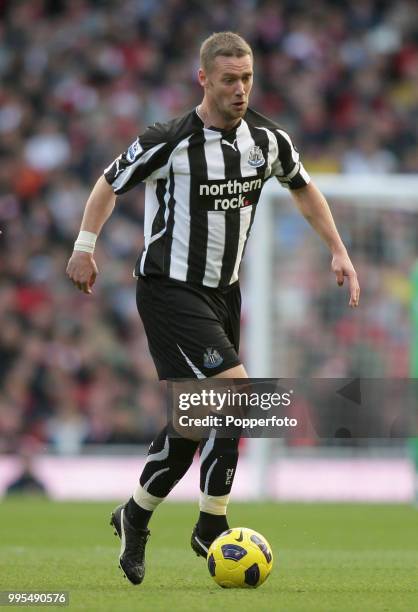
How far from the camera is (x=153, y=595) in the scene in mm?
5047

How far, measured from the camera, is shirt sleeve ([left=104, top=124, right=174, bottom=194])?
5367 mm

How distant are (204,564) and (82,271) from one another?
5.97 feet

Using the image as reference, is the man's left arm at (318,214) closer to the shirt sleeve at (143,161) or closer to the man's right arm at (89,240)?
the shirt sleeve at (143,161)

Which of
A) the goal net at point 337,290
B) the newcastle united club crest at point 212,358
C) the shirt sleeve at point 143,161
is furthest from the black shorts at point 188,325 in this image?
the goal net at point 337,290

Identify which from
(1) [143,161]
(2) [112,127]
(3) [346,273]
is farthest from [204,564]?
(2) [112,127]

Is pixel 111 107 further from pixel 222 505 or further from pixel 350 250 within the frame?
pixel 222 505

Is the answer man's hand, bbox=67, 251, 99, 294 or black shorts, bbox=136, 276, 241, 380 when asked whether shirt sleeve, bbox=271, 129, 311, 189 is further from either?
man's hand, bbox=67, 251, 99, 294

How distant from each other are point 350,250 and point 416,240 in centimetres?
67

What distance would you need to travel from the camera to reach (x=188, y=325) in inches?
211

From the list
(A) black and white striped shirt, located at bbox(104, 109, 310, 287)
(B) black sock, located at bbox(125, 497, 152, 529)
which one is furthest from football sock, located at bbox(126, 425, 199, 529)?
(A) black and white striped shirt, located at bbox(104, 109, 310, 287)

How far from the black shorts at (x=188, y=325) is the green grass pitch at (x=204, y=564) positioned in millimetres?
846

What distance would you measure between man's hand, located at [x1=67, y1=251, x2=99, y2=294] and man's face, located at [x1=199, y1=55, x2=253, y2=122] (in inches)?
30.5

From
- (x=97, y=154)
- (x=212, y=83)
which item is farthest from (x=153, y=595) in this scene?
(x=97, y=154)

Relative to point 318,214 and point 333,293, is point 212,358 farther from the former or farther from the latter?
point 333,293
